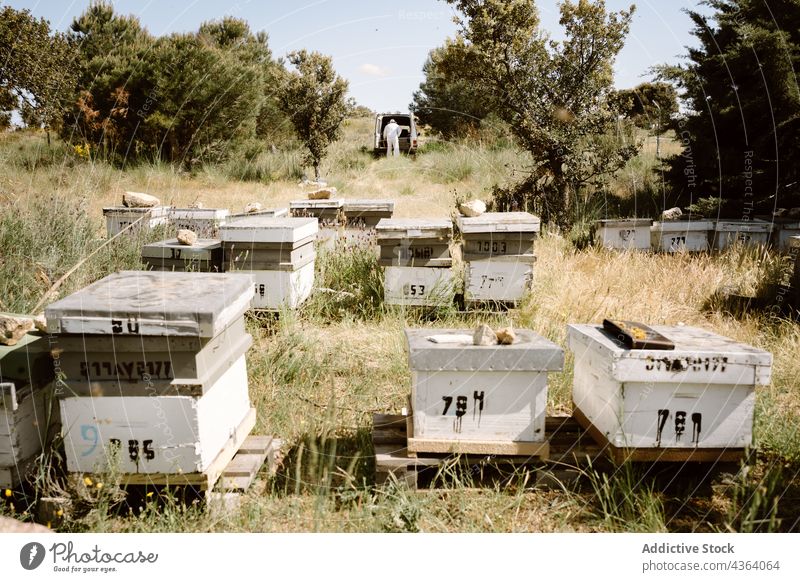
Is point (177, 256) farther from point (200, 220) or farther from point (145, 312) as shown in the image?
point (145, 312)

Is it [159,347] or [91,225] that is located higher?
[91,225]

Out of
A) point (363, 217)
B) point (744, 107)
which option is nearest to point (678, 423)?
point (363, 217)

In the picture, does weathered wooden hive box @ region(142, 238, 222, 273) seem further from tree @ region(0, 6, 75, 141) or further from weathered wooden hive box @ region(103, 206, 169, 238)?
tree @ region(0, 6, 75, 141)

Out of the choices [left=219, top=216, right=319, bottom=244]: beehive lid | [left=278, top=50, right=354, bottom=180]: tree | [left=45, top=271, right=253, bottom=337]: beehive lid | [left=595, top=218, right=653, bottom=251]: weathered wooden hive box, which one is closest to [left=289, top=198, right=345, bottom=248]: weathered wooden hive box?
[left=219, top=216, right=319, bottom=244]: beehive lid

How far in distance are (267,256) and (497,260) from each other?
186 centimetres

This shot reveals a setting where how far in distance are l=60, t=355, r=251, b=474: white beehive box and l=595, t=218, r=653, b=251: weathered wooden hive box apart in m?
5.71

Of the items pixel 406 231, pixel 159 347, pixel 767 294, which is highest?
pixel 406 231

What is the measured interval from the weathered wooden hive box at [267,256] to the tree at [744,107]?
579 cm

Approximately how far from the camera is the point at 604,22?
7.73 m

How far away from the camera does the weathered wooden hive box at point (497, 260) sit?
16.5 feet

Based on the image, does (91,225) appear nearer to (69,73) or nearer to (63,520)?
(63,520)

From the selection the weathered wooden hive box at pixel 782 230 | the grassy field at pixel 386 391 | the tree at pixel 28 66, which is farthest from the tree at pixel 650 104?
the tree at pixel 28 66
